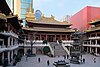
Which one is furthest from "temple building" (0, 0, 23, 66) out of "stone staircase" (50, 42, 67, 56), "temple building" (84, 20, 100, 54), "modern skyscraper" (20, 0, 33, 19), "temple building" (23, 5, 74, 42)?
"modern skyscraper" (20, 0, 33, 19)

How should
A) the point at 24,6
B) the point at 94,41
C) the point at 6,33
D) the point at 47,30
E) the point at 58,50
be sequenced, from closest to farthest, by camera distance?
the point at 6,33 < the point at 58,50 < the point at 94,41 < the point at 47,30 < the point at 24,6

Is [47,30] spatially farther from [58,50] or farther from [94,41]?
[94,41]

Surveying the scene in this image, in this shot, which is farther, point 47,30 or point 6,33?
point 47,30

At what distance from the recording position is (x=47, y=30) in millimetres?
56281

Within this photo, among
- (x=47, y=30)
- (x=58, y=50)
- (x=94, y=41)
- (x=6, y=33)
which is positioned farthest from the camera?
(x=47, y=30)

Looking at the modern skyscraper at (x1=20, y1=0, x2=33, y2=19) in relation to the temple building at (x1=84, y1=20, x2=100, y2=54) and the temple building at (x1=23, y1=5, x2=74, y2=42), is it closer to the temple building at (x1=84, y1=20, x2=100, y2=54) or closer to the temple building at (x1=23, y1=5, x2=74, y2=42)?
the temple building at (x1=23, y1=5, x2=74, y2=42)

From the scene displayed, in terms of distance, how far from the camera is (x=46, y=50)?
47.9 meters

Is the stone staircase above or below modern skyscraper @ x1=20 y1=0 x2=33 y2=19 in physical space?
below

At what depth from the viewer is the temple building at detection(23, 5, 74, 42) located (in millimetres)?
55122

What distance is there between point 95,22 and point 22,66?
106 feet

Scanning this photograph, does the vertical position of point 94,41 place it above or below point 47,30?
below

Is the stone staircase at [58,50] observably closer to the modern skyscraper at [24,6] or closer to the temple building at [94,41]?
the temple building at [94,41]

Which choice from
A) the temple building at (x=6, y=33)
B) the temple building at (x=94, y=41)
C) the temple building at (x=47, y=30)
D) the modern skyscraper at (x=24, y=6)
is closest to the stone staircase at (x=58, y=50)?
the temple building at (x=47, y=30)

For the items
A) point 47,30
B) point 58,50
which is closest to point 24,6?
point 47,30
